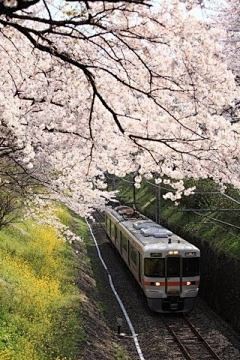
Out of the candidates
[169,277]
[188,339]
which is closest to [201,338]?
[188,339]

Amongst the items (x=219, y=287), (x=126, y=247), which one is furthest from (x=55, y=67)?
(x=126, y=247)

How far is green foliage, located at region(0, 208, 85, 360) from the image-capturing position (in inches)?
381

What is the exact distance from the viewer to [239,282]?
1430cm

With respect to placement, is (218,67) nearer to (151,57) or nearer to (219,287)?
(151,57)

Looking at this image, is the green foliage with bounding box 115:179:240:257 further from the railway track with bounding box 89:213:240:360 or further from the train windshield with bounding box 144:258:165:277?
the railway track with bounding box 89:213:240:360

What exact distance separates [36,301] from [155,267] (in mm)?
4058

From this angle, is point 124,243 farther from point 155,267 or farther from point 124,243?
point 155,267

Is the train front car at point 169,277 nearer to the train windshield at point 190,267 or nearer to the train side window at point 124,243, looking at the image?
the train windshield at point 190,267

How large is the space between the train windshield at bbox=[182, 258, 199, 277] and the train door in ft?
0.46

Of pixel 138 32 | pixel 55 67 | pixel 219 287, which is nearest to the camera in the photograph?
pixel 138 32

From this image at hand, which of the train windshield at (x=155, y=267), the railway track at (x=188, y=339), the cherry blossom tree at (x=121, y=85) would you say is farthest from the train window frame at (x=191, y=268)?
the cherry blossom tree at (x=121, y=85)

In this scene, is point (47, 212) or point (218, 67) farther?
point (47, 212)

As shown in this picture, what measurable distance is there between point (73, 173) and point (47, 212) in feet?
16.7

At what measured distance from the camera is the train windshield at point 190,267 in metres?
14.8
